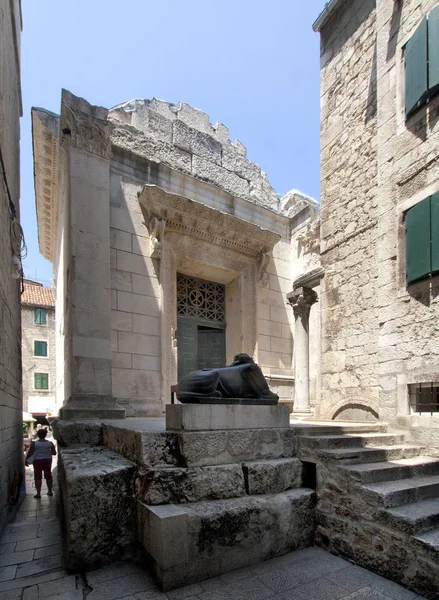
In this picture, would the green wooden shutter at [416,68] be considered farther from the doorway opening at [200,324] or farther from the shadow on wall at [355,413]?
the doorway opening at [200,324]

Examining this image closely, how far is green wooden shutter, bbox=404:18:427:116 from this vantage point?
13.9 ft

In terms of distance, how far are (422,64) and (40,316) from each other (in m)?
21.9

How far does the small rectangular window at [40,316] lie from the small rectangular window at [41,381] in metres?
3.10

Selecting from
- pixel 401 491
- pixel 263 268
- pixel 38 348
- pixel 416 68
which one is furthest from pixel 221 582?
pixel 38 348

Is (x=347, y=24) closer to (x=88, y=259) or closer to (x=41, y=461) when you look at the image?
(x=88, y=259)

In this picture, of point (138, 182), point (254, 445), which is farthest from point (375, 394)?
point (138, 182)

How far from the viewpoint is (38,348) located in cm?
2105

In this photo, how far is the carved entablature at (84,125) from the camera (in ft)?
19.2

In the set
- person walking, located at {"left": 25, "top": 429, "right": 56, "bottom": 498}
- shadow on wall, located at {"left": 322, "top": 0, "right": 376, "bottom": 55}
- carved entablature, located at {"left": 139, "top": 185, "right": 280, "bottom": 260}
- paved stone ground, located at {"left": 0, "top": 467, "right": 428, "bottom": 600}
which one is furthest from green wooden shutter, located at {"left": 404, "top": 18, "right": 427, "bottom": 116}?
person walking, located at {"left": 25, "top": 429, "right": 56, "bottom": 498}

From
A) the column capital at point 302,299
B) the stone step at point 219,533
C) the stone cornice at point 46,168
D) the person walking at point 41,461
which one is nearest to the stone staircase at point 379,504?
the stone step at point 219,533

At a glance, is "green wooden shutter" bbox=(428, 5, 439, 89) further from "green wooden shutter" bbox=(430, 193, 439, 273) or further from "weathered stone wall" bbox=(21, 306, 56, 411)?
"weathered stone wall" bbox=(21, 306, 56, 411)

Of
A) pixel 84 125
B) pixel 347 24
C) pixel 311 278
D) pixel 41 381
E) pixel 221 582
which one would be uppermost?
pixel 347 24

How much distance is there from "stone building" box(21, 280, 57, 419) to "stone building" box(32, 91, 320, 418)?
42.6ft

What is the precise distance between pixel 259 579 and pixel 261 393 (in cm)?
149
